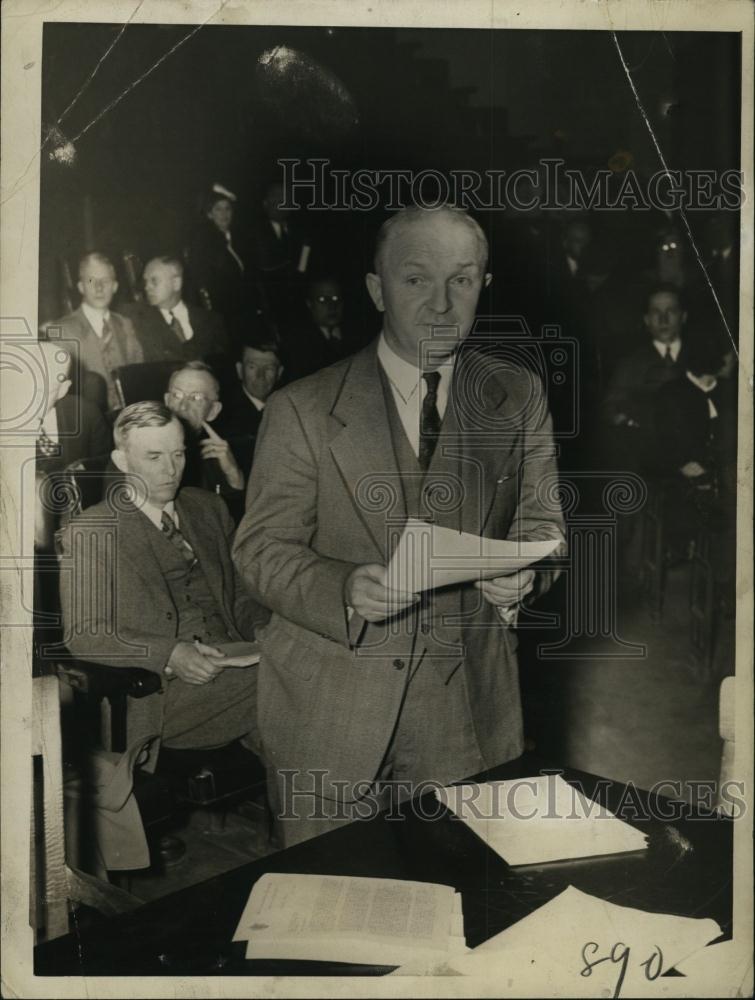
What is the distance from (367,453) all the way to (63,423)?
0.75 m

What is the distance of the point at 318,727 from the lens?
2578 millimetres

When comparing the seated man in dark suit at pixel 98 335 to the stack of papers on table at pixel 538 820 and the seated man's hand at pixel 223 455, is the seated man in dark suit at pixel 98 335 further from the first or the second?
the stack of papers on table at pixel 538 820

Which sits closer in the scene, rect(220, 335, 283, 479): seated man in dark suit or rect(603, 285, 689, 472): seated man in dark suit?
rect(220, 335, 283, 479): seated man in dark suit

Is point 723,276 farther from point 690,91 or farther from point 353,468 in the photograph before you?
point 353,468

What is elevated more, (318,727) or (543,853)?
(318,727)

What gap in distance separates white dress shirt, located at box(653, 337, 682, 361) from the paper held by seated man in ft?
2.06

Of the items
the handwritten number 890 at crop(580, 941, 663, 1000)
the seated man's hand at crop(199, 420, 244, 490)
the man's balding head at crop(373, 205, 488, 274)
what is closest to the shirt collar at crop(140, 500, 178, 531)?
the seated man's hand at crop(199, 420, 244, 490)

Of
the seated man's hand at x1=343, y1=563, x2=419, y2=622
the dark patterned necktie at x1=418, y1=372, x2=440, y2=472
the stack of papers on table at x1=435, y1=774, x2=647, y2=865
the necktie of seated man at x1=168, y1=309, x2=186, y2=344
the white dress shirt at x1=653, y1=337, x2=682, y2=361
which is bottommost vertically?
the stack of papers on table at x1=435, y1=774, x2=647, y2=865

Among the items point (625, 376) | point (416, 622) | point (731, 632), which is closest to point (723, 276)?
point (625, 376)

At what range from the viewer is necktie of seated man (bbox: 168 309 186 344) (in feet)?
8.18

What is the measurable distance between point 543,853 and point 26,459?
5.34 feet

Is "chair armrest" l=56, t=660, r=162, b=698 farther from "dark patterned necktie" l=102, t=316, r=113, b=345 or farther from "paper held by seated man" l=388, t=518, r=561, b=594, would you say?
"dark patterned necktie" l=102, t=316, r=113, b=345

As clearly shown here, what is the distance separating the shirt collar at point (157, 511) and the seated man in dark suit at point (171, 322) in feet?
Result: 1.17

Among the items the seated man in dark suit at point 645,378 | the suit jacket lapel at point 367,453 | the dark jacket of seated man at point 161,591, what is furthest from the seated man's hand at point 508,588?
the dark jacket of seated man at point 161,591
